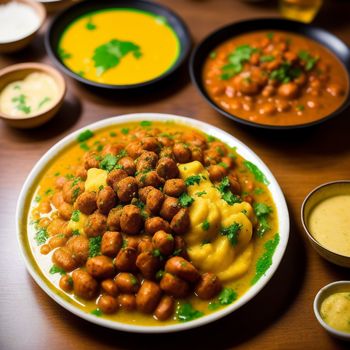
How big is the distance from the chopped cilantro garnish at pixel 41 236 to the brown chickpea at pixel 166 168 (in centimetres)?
71

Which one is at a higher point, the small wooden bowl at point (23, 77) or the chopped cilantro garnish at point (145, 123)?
the chopped cilantro garnish at point (145, 123)

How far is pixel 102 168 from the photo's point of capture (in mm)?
2742

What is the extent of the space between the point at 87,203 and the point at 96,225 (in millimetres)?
137

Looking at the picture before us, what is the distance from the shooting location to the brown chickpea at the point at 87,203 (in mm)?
2512

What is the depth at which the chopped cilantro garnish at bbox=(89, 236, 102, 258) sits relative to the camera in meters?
2.42

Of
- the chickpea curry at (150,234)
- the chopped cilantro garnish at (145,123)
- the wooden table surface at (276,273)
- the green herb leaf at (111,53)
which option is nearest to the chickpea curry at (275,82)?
the wooden table surface at (276,273)

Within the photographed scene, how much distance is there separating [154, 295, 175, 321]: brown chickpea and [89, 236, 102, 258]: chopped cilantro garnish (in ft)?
1.32

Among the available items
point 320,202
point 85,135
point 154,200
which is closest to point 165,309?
point 154,200

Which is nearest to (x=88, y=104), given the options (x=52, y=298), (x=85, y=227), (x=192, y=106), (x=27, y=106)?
(x=27, y=106)

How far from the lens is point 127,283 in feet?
7.61

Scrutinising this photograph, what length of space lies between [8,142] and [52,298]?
4.58ft

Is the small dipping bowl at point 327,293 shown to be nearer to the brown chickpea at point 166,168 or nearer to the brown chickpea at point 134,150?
the brown chickpea at point 166,168

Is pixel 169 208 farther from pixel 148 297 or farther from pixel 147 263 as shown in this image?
pixel 148 297

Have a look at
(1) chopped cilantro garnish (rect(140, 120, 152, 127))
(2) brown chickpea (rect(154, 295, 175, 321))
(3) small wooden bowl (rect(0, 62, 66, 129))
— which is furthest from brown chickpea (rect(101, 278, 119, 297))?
(3) small wooden bowl (rect(0, 62, 66, 129))
